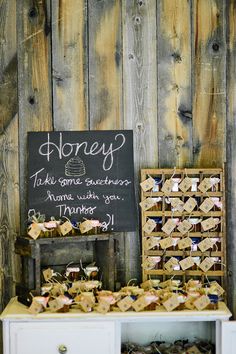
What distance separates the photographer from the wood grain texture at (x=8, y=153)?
3.37 metres

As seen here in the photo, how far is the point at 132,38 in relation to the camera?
339cm

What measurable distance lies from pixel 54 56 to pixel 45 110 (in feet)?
0.85

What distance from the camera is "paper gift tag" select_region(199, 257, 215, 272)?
3.34 m

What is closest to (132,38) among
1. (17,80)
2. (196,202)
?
(17,80)

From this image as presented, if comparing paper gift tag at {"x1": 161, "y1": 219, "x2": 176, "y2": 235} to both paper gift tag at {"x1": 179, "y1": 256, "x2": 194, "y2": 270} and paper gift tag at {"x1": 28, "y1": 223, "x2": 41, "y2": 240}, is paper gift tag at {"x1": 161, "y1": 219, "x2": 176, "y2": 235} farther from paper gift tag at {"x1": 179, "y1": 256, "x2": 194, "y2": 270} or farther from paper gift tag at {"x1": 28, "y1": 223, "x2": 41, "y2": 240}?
paper gift tag at {"x1": 28, "y1": 223, "x2": 41, "y2": 240}

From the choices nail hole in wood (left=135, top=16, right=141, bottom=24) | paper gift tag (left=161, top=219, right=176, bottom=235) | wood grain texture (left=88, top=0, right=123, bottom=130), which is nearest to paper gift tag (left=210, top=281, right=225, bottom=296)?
paper gift tag (left=161, top=219, right=176, bottom=235)

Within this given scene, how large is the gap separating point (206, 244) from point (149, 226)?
28cm

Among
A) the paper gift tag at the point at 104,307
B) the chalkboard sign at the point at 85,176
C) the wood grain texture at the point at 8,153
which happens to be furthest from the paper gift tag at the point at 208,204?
the wood grain texture at the point at 8,153

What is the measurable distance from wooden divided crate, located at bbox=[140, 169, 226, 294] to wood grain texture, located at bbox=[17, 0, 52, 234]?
0.57 meters

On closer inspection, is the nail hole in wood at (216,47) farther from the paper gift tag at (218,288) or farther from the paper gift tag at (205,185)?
the paper gift tag at (218,288)

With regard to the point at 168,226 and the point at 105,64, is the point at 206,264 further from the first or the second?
the point at 105,64

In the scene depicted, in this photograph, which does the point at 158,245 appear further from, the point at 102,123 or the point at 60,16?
the point at 60,16

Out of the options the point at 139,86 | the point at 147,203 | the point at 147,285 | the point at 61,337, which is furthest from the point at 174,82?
the point at 61,337

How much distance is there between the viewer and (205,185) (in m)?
3.33
